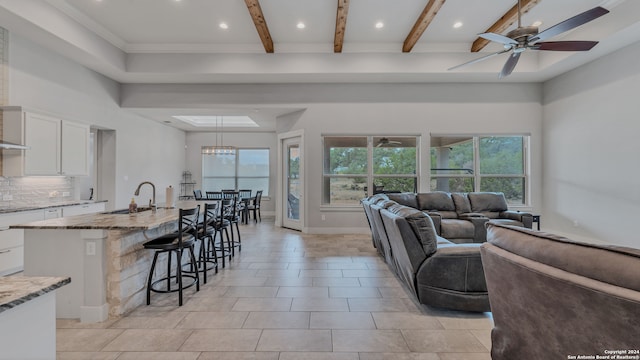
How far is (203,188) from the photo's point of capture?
9.45 m

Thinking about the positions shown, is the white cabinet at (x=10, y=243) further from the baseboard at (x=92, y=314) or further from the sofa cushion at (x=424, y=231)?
the sofa cushion at (x=424, y=231)

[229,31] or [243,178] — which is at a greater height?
[229,31]

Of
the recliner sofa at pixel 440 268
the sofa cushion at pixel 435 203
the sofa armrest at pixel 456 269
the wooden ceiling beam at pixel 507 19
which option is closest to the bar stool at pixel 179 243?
the recliner sofa at pixel 440 268

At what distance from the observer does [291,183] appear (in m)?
6.89

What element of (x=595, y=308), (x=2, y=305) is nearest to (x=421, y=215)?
(x=595, y=308)

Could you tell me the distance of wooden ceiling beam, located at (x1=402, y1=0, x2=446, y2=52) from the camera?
4043 millimetres

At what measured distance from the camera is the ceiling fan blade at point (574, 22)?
2.53 m

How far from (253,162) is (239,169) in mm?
558

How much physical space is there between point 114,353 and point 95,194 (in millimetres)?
5360

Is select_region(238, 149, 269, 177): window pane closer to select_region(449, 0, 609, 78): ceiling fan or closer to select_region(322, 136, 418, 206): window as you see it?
select_region(322, 136, 418, 206): window

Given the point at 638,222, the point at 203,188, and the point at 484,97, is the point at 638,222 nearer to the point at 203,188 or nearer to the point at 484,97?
the point at 484,97

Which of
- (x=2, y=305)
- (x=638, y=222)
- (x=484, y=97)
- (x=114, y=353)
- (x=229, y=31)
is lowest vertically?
(x=114, y=353)

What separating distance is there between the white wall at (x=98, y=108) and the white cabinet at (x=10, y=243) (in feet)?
5.59

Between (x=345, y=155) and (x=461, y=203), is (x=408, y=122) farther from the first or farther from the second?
(x=461, y=203)
